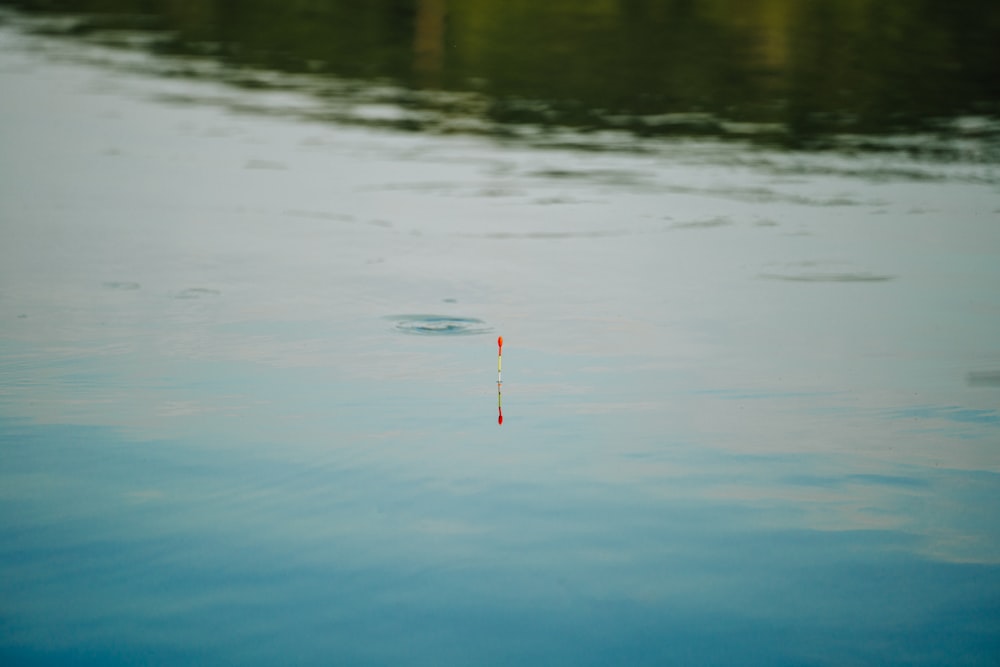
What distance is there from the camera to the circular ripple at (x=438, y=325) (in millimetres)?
8008

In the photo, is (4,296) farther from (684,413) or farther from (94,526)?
(684,413)

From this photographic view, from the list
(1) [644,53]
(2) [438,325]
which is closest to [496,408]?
(2) [438,325]

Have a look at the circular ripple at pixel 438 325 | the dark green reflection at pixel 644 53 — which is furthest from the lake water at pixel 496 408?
the dark green reflection at pixel 644 53

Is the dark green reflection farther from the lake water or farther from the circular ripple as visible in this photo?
the circular ripple

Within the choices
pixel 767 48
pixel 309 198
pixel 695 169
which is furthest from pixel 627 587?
pixel 767 48

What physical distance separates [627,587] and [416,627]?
77 cm

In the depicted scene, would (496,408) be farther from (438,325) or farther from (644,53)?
(644,53)

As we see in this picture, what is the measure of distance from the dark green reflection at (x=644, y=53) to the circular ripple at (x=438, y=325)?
7.23 metres

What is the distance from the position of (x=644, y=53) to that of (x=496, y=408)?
14858 mm

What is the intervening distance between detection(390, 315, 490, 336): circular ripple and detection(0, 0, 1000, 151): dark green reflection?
285 inches

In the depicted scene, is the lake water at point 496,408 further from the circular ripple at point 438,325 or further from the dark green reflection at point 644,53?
the dark green reflection at point 644,53

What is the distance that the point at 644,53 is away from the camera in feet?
68.0

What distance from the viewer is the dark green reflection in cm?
1612

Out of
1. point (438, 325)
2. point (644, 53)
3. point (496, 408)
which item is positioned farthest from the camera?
point (644, 53)
